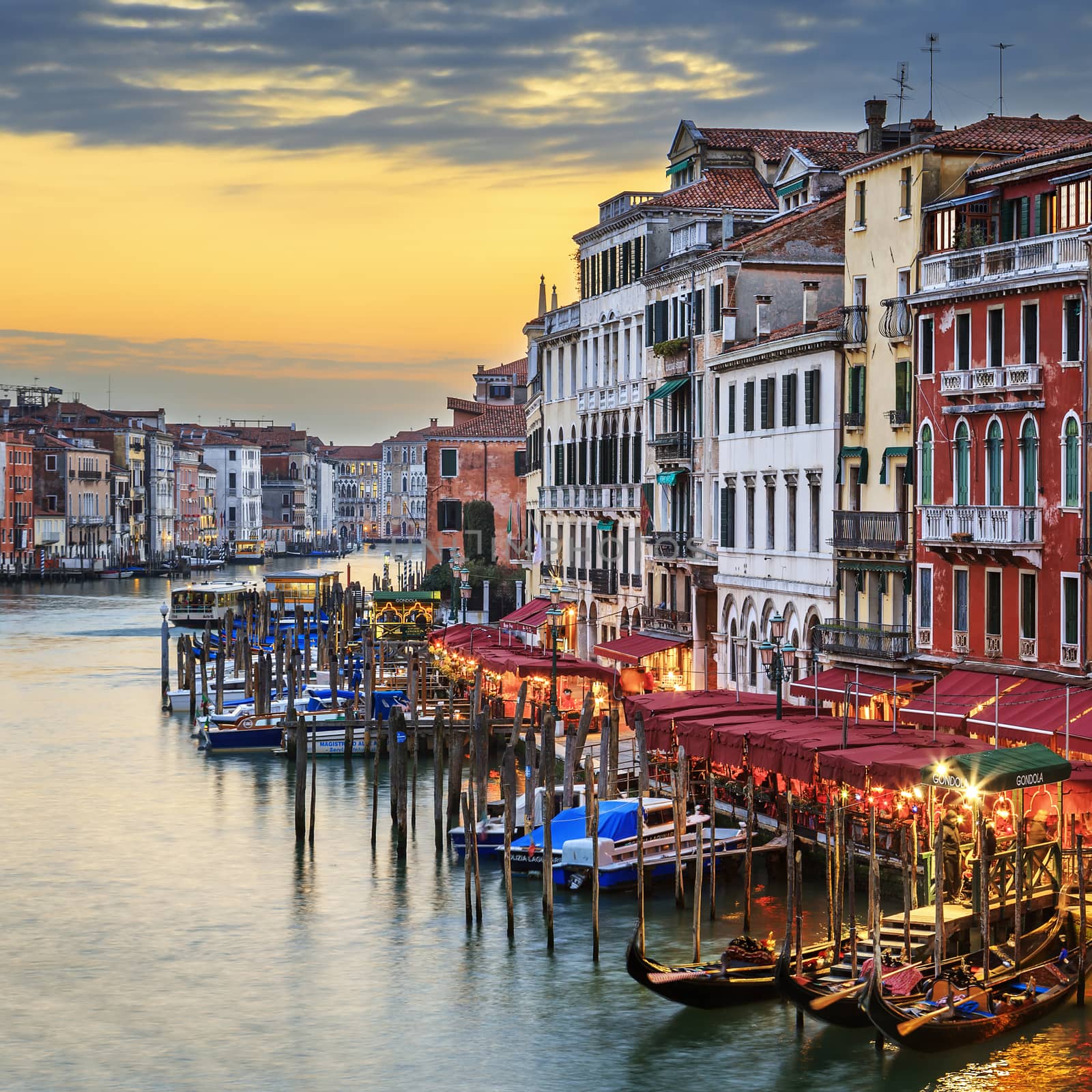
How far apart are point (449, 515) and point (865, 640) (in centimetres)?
4484

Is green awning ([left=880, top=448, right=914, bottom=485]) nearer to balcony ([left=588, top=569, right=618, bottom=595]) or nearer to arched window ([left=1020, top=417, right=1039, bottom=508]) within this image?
arched window ([left=1020, top=417, right=1039, bottom=508])

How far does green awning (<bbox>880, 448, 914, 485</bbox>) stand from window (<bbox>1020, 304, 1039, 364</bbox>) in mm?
3161

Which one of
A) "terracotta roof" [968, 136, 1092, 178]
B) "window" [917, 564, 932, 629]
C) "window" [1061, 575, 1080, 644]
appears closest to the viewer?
"window" [1061, 575, 1080, 644]

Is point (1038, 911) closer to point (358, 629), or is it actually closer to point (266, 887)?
point (266, 887)

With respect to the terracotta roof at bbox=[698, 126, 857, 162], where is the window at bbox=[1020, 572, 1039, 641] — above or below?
below

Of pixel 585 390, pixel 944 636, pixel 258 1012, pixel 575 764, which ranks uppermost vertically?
pixel 585 390

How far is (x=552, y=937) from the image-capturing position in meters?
23.5

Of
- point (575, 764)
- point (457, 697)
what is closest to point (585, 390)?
point (457, 697)

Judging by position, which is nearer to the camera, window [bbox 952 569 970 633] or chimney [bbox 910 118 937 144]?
window [bbox 952 569 970 633]

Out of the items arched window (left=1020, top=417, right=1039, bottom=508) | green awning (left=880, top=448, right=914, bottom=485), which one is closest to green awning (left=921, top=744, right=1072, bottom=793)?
arched window (left=1020, top=417, right=1039, bottom=508)

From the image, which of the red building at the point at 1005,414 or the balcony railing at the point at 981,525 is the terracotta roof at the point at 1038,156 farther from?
the balcony railing at the point at 981,525

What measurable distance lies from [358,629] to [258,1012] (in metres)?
41.9

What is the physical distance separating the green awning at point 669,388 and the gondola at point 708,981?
1962 cm

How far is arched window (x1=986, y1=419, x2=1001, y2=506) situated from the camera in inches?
1090
